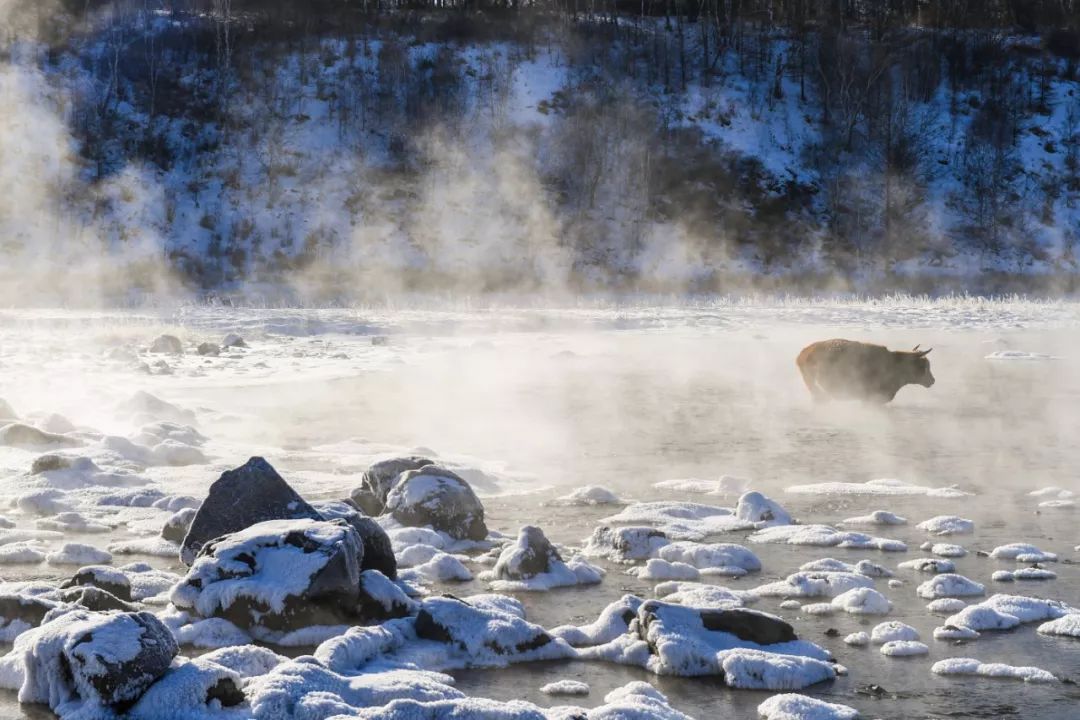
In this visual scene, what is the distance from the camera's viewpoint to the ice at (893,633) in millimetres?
5211

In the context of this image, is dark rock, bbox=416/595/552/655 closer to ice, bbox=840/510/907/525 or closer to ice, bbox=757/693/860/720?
ice, bbox=757/693/860/720

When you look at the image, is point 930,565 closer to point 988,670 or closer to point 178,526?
point 988,670

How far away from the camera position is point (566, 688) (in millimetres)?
4660

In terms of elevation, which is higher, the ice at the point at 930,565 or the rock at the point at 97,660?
the rock at the point at 97,660

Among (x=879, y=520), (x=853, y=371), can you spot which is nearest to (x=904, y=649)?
(x=879, y=520)

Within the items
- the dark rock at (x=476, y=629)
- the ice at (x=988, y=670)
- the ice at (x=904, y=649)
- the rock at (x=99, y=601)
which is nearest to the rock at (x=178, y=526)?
the rock at (x=99, y=601)

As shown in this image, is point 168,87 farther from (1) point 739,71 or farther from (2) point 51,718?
(2) point 51,718

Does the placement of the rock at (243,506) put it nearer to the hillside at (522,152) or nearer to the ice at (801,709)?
the ice at (801,709)

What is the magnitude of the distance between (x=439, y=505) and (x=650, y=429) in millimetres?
4891

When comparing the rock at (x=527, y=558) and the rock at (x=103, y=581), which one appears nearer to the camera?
the rock at (x=103, y=581)

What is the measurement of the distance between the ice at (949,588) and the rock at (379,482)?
3338 mm

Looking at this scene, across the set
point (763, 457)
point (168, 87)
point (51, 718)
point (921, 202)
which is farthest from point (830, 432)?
point (168, 87)

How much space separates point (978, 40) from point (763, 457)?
55075 millimetres

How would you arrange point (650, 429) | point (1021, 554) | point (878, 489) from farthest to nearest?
point (650, 429) < point (878, 489) < point (1021, 554)
